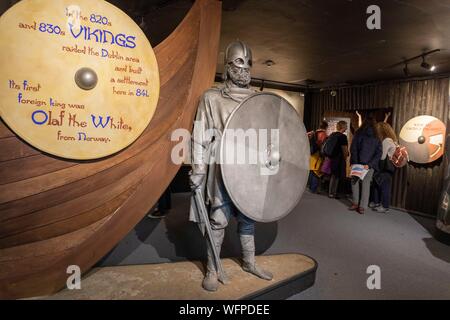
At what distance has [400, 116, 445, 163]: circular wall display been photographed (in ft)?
13.5

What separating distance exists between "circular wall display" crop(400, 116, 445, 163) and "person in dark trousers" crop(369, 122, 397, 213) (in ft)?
0.70

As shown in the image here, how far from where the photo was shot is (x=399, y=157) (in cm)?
A: 427

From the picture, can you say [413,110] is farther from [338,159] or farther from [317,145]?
[317,145]

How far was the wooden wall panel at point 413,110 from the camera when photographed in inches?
167

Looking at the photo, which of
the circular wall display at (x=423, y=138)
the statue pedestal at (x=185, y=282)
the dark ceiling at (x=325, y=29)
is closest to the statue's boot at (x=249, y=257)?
the statue pedestal at (x=185, y=282)

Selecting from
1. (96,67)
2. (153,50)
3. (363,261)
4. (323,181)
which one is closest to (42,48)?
(96,67)

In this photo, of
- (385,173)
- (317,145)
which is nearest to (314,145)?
(317,145)

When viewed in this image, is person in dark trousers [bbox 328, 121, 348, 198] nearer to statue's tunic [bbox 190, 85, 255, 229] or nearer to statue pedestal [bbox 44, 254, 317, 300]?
statue pedestal [bbox 44, 254, 317, 300]

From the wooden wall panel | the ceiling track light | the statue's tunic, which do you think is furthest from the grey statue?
the wooden wall panel

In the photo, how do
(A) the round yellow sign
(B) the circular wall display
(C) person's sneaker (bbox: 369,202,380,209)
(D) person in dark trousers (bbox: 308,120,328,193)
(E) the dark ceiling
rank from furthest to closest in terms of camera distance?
(D) person in dark trousers (bbox: 308,120,328,193)
(C) person's sneaker (bbox: 369,202,380,209)
(B) the circular wall display
(E) the dark ceiling
(A) the round yellow sign

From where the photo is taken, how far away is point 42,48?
4.66ft

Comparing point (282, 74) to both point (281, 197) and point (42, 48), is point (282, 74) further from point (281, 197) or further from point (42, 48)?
point (42, 48)

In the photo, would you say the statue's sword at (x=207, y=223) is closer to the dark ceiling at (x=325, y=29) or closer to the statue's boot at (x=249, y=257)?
the statue's boot at (x=249, y=257)

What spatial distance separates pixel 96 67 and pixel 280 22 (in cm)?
184
